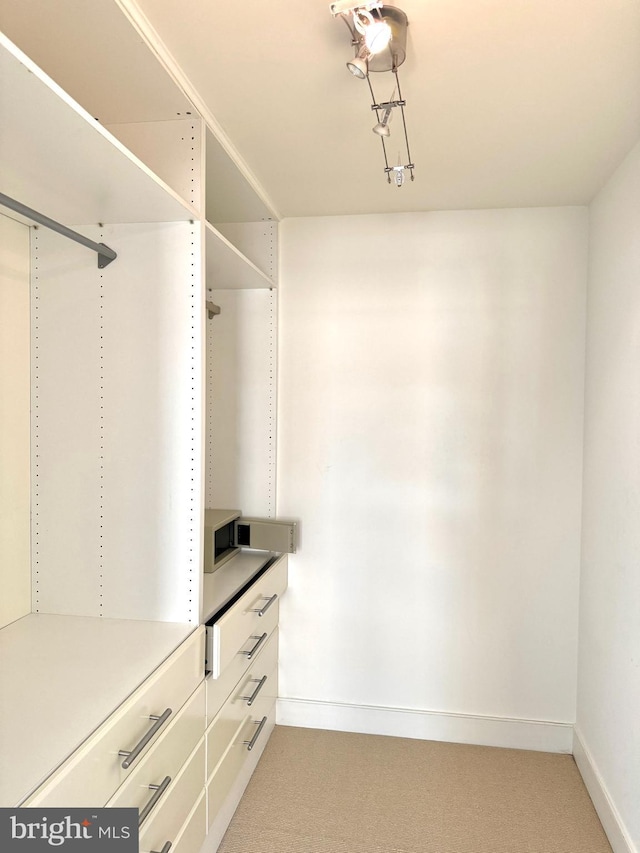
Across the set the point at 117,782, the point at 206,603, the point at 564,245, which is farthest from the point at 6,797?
the point at 564,245

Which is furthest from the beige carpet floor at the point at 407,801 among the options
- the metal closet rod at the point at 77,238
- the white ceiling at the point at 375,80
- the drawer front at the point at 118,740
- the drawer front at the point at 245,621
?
the white ceiling at the point at 375,80

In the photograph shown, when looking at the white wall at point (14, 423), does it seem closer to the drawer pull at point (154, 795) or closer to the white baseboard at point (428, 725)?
the drawer pull at point (154, 795)

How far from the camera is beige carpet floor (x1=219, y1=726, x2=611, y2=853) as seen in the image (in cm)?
183

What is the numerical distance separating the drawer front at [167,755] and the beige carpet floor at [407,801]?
0.61 meters

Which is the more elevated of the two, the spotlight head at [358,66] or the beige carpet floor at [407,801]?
the spotlight head at [358,66]

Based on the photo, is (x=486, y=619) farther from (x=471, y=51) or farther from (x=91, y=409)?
(x=471, y=51)

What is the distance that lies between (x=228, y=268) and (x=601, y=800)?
7.79ft

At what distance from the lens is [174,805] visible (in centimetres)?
139

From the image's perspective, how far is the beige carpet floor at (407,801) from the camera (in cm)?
183

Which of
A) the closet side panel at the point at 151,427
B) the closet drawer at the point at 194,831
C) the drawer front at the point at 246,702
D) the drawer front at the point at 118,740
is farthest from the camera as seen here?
the drawer front at the point at 246,702

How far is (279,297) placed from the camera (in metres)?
2.53

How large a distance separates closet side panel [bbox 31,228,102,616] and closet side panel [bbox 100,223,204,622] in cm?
4

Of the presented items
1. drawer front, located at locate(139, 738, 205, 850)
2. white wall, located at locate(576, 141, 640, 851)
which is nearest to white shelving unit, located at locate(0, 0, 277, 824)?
drawer front, located at locate(139, 738, 205, 850)

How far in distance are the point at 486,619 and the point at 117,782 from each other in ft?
5.67
